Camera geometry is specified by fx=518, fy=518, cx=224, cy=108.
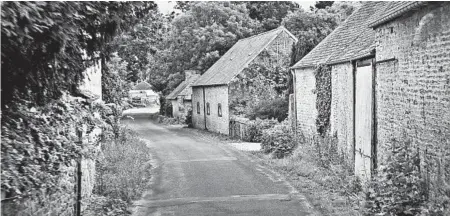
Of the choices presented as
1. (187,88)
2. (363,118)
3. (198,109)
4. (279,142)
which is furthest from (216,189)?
(187,88)

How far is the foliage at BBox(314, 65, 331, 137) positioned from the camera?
1883 cm

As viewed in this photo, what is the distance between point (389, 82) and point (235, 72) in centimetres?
2126

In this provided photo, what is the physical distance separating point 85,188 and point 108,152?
580 cm

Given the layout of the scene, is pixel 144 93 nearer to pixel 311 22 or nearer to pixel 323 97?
pixel 311 22

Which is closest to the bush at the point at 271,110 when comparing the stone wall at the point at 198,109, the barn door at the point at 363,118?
the stone wall at the point at 198,109

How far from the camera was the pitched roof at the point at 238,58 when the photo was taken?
32688 mm

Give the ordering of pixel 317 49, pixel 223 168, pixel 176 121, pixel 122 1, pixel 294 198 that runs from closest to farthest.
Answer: pixel 122 1 < pixel 294 198 < pixel 223 168 < pixel 317 49 < pixel 176 121

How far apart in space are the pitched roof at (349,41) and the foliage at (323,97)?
38cm

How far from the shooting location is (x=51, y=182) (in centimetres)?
672

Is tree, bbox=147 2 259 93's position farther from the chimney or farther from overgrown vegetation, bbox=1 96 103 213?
overgrown vegetation, bbox=1 96 103 213

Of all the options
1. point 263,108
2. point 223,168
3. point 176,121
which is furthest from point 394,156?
point 176,121

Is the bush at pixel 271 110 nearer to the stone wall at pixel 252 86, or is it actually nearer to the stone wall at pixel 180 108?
the stone wall at pixel 252 86

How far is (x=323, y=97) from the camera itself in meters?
19.4

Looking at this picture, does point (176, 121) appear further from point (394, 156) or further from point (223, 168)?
point (394, 156)
